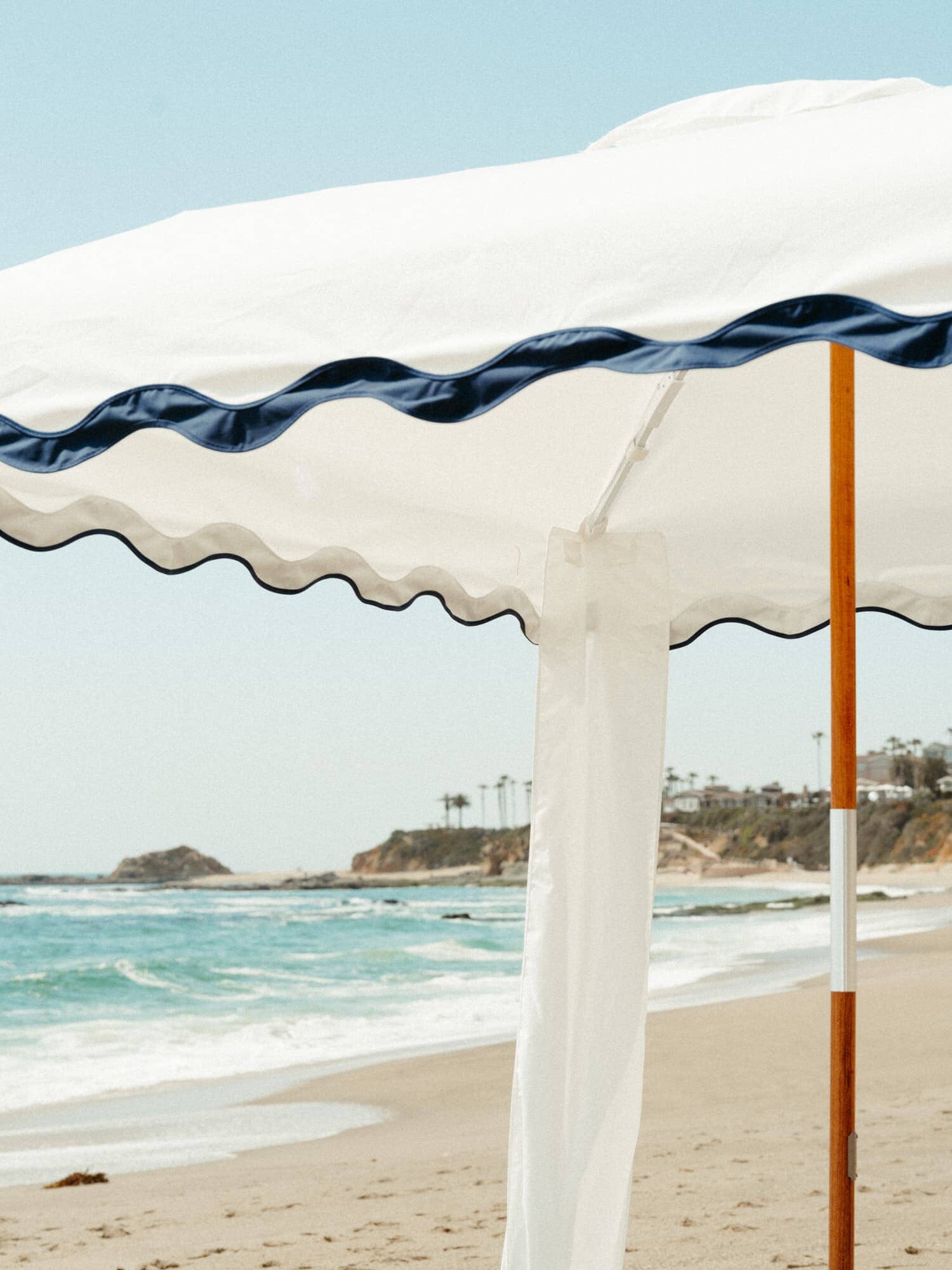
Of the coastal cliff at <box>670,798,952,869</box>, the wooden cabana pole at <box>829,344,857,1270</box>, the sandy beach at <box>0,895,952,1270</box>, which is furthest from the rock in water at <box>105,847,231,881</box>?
the wooden cabana pole at <box>829,344,857,1270</box>

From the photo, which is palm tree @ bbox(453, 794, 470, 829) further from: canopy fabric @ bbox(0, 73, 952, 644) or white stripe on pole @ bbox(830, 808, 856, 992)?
canopy fabric @ bbox(0, 73, 952, 644)

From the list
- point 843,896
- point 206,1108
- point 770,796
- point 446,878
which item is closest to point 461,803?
point 446,878

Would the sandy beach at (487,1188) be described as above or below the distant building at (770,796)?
below

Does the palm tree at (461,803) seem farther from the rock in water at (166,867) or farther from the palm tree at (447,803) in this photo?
the rock in water at (166,867)

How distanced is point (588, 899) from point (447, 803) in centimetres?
6646

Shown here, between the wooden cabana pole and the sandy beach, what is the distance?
86.3 inches

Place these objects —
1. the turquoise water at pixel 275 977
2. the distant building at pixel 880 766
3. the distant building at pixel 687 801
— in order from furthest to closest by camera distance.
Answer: the distant building at pixel 687 801
the distant building at pixel 880 766
the turquoise water at pixel 275 977

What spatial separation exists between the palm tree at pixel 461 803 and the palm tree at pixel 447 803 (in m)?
0.22

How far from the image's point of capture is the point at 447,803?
67.8 meters

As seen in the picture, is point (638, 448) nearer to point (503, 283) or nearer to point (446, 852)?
point (503, 283)

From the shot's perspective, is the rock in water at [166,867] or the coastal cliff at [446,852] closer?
the rock in water at [166,867]

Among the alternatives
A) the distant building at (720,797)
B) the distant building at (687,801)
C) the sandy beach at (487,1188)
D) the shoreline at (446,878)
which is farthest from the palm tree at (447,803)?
the sandy beach at (487,1188)

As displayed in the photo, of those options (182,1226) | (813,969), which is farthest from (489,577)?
(813,969)

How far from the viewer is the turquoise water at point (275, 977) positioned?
44.0 ft
